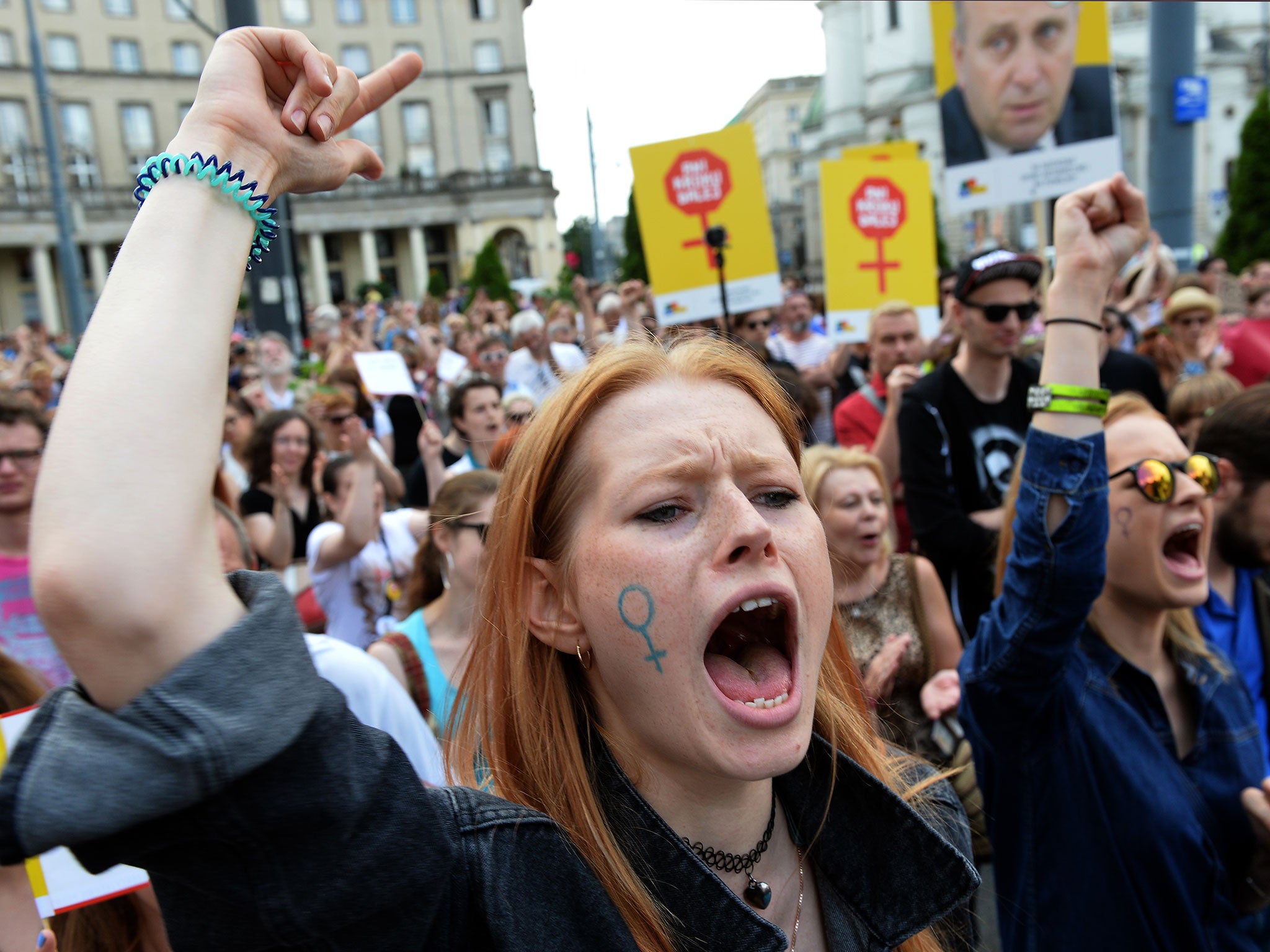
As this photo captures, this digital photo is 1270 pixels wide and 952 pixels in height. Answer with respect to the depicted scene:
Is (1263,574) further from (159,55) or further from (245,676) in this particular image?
(159,55)

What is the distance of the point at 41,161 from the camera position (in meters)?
55.8

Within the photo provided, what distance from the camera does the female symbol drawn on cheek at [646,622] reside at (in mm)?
1234

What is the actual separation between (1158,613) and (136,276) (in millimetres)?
2107

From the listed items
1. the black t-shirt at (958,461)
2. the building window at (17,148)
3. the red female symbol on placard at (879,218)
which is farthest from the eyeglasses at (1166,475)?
the building window at (17,148)

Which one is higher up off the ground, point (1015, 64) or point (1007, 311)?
point (1015, 64)

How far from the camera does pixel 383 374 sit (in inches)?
257

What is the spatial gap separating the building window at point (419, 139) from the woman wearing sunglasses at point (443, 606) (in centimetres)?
6396

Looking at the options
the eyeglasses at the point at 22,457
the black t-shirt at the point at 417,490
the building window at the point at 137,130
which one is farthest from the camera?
the building window at the point at 137,130

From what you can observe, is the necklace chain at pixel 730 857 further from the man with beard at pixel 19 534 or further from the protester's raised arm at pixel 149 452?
the man with beard at pixel 19 534

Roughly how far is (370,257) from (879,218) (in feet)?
192

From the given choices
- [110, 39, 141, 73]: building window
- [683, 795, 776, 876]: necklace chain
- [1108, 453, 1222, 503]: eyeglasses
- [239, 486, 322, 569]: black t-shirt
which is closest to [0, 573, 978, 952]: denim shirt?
[683, 795, 776, 876]: necklace chain

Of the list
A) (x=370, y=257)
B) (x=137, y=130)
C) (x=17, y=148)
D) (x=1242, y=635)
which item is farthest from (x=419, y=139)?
(x=1242, y=635)

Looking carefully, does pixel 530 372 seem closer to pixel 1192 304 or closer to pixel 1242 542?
pixel 1192 304

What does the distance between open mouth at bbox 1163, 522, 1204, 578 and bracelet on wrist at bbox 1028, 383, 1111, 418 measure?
1.54 ft
